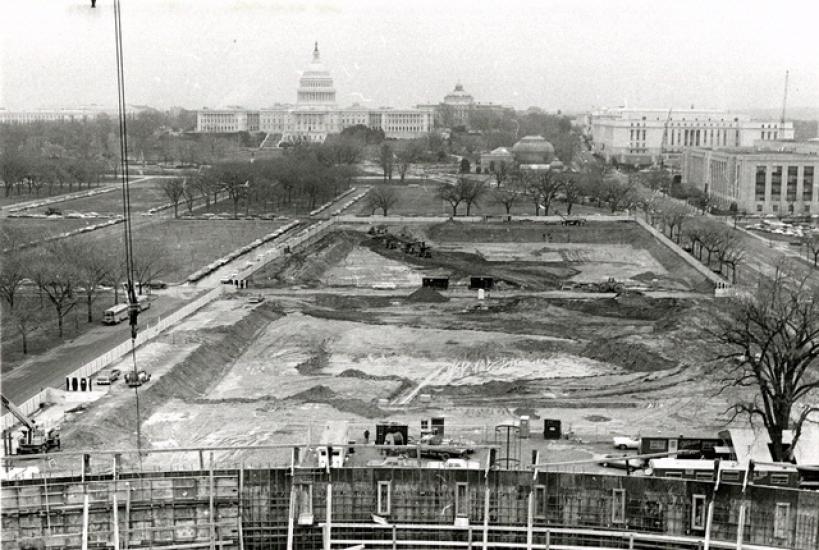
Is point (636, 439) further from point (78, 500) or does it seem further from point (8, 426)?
point (8, 426)

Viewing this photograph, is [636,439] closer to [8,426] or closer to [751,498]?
[751,498]

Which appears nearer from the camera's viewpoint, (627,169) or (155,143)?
(627,169)

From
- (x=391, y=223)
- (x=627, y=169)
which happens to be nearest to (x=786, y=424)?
(x=391, y=223)

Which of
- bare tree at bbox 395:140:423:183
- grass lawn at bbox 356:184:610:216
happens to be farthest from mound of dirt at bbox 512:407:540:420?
bare tree at bbox 395:140:423:183

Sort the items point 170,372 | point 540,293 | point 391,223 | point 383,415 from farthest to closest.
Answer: point 391,223 → point 540,293 → point 170,372 → point 383,415

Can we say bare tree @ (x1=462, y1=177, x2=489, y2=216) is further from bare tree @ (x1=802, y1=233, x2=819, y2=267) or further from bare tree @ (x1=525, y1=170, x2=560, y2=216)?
bare tree @ (x1=802, y1=233, x2=819, y2=267)

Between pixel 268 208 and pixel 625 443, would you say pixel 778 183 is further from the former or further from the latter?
pixel 625 443

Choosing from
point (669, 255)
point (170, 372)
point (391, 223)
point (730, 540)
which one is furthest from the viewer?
point (391, 223)

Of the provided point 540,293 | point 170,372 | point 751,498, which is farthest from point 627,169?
point 751,498
